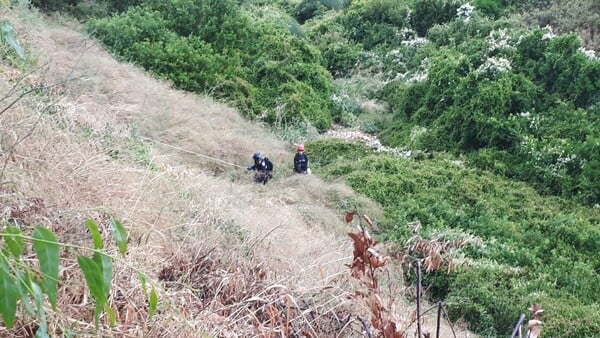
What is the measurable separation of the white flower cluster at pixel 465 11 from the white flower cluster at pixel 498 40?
7.35ft

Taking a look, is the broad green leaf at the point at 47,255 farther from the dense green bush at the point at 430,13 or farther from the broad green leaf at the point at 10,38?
the dense green bush at the point at 430,13

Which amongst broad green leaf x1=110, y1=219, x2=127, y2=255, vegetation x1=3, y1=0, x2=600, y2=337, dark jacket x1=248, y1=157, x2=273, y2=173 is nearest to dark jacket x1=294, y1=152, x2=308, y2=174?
dark jacket x1=248, y1=157, x2=273, y2=173

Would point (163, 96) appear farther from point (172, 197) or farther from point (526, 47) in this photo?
point (526, 47)

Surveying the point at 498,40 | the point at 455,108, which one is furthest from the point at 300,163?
the point at 498,40

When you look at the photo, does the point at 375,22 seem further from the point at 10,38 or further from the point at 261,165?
the point at 10,38

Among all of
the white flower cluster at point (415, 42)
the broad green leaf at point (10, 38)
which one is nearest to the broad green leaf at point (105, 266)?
the broad green leaf at point (10, 38)

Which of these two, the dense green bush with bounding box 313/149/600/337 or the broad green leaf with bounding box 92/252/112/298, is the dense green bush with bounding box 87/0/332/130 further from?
the broad green leaf with bounding box 92/252/112/298

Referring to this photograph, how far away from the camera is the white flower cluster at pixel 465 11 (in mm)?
15032

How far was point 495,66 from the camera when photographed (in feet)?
38.3

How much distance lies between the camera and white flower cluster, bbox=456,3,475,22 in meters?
15.0

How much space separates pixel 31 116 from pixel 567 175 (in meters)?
8.18

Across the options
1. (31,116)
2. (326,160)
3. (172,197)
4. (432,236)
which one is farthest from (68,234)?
(326,160)

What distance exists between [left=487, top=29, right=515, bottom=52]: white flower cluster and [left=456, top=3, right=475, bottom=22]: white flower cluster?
224 centimetres

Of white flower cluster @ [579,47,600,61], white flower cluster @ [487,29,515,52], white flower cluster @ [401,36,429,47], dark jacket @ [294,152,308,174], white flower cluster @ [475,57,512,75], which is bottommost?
dark jacket @ [294,152,308,174]
